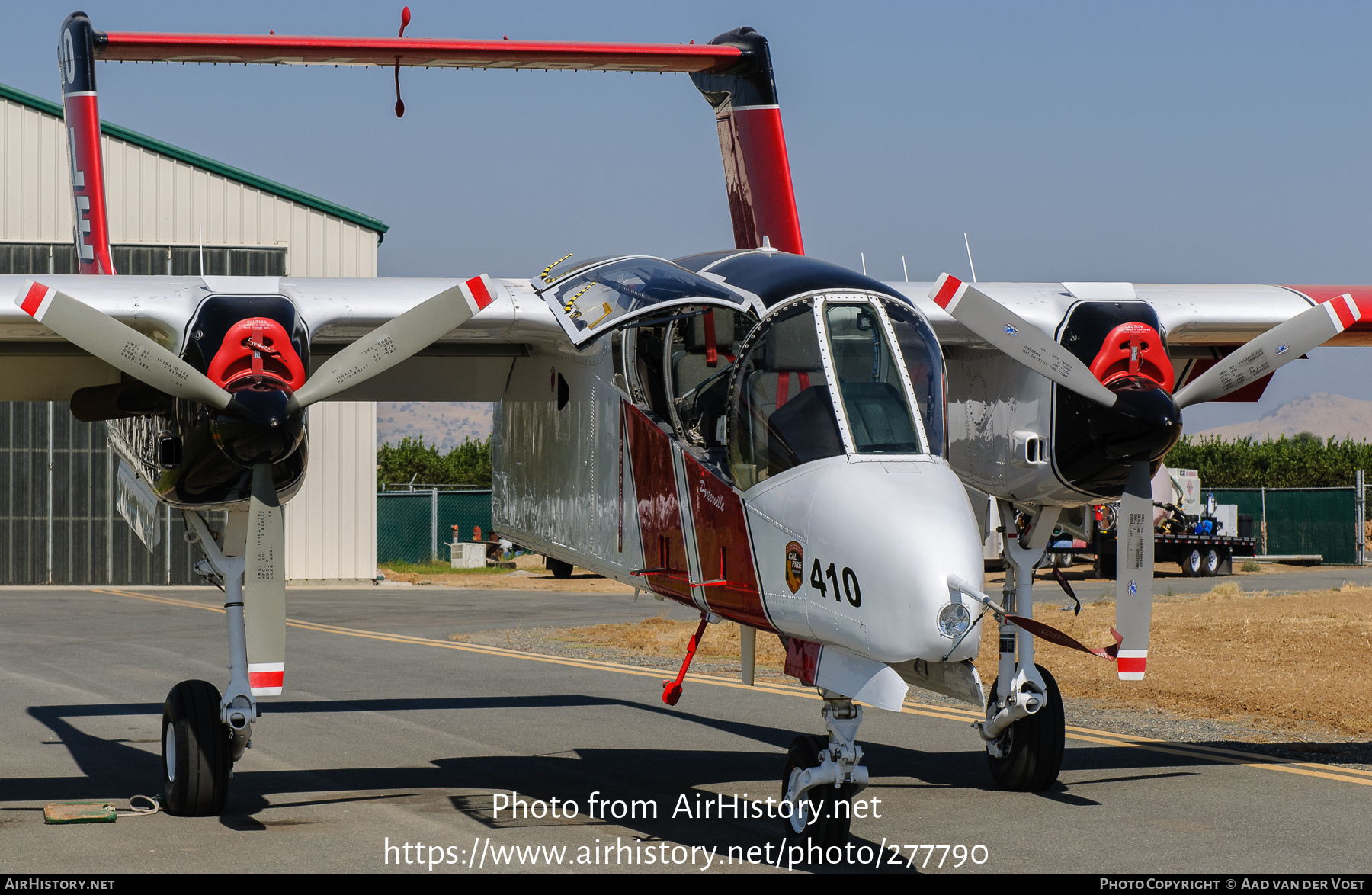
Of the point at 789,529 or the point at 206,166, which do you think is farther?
the point at 206,166

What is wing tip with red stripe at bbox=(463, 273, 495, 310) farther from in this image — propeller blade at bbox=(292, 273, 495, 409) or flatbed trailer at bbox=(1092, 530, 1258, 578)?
flatbed trailer at bbox=(1092, 530, 1258, 578)

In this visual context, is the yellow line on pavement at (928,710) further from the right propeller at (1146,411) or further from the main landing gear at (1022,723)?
the right propeller at (1146,411)

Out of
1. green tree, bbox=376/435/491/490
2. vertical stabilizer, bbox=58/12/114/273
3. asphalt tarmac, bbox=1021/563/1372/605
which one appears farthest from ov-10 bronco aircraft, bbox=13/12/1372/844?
green tree, bbox=376/435/491/490

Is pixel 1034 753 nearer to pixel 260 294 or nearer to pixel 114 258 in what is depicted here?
pixel 260 294

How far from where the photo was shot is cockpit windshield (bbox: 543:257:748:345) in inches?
309

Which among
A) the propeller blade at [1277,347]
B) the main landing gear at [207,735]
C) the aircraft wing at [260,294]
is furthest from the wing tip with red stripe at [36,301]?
the propeller blade at [1277,347]

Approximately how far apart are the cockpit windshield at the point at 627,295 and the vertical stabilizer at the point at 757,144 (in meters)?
4.83

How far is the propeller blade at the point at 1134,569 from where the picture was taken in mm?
9438

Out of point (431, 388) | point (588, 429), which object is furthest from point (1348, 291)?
point (431, 388)

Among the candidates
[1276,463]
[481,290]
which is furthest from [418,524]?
[1276,463]

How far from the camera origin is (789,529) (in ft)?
23.8

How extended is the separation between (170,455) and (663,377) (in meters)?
3.38

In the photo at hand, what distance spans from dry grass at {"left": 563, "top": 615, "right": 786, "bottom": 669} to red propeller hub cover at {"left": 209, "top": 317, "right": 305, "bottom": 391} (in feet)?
34.2

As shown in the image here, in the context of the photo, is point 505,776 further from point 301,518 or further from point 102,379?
point 301,518
